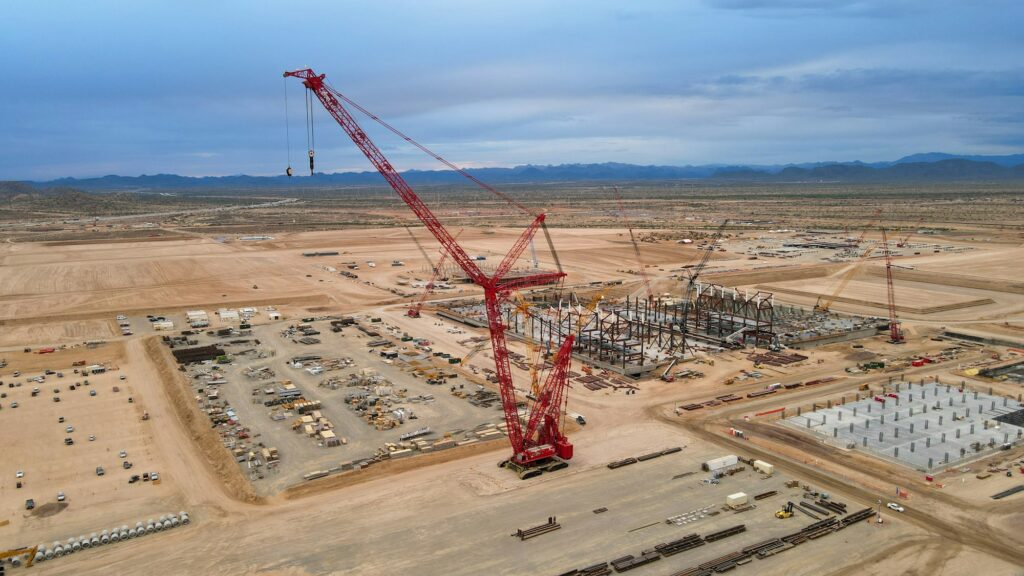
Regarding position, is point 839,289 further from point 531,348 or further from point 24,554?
point 24,554

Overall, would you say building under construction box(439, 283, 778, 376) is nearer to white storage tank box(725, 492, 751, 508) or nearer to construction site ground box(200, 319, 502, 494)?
construction site ground box(200, 319, 502, 494)

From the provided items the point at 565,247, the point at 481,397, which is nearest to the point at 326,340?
the point at 481,397

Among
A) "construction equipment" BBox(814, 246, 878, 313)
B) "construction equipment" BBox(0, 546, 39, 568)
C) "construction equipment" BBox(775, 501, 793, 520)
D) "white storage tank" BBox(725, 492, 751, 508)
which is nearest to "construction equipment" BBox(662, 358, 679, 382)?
"white storage tank" BBox(725, 492, 751, 508)

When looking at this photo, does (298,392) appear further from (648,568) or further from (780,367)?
(780,367)

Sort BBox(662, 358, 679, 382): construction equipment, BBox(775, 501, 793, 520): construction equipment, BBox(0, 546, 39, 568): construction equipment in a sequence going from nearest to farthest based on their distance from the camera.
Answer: BBox(0, 546, 39, 568): construction equipment < BBox(775, 501, 793, 520): construction equipment < BBox(662, 358, 679, 382): construction equipment

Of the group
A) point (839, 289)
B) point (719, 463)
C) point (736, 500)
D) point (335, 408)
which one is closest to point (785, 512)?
point (736, 500)

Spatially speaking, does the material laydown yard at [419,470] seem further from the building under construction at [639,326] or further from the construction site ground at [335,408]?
the building under construction at [639,326]
